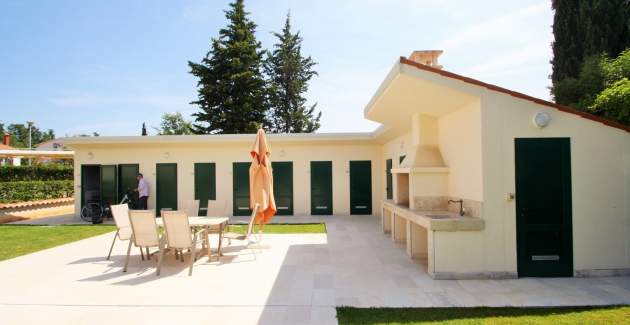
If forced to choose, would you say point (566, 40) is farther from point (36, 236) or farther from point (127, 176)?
point (36, 236)

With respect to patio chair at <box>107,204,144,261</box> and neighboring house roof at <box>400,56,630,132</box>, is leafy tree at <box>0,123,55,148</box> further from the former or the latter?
neighboring house roof at <box>400,56,630,132</box>

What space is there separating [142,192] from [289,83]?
17782 millimetres

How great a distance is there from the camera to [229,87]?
24.3m

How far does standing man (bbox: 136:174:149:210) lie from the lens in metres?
11.9

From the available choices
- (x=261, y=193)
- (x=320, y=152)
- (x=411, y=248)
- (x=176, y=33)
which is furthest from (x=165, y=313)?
(x=176, y=33)

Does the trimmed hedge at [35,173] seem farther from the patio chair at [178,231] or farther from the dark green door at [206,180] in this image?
the patio chair at [178,231]

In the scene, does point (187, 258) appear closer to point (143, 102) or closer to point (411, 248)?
point (411, 248)

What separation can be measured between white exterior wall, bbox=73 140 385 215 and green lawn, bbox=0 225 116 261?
8.26ft

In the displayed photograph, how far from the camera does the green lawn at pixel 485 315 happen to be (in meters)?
3.49

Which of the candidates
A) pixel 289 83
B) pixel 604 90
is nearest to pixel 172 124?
pixel 289 83

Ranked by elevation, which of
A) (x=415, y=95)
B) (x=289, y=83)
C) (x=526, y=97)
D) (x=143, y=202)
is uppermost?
(x=289, y=83)

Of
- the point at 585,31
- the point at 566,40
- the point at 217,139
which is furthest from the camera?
the point at 566,40

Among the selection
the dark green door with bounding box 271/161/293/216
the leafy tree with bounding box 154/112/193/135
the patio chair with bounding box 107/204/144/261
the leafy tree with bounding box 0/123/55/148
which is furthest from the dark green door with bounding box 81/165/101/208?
the leafy tree with bounding box 0/123/55/148

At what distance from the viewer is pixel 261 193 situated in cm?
710
